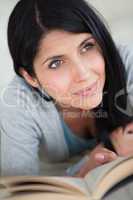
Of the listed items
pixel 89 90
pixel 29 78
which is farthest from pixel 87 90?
pixel 29 78

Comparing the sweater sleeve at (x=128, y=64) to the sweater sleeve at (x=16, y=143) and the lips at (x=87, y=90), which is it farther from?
the sweater sleeve at (x=16, y=143)

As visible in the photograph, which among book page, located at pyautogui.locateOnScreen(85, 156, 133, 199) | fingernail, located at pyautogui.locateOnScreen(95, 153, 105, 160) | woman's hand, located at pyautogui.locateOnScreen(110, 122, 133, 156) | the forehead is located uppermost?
the forehead

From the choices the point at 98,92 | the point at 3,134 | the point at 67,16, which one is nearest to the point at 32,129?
the point at 3,134

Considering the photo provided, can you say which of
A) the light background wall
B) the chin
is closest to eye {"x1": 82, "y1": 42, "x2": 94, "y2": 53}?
the chin

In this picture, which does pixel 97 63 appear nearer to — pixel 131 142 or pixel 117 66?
pixel 117 66

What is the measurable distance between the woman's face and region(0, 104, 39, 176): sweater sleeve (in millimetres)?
85

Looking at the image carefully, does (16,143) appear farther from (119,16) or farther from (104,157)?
(119,16)

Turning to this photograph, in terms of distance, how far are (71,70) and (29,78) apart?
10 centimetres

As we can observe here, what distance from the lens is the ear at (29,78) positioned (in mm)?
829

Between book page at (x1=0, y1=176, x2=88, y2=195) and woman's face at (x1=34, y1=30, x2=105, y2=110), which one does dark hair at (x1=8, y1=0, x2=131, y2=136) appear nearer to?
woman's face at (x1=34, y1=30, x2=105, y2=110)

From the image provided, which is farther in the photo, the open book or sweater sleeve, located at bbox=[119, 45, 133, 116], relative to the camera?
sweater sleeve, located at bbox=[119, 45, 133, 116]

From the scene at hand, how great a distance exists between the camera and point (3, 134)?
87 cm

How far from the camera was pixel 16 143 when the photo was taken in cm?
85

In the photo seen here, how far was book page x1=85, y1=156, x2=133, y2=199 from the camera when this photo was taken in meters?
0.55
